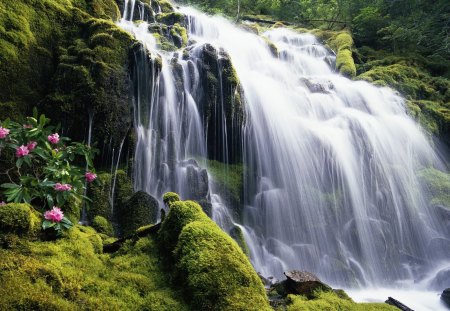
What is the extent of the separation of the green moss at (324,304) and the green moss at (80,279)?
144cm

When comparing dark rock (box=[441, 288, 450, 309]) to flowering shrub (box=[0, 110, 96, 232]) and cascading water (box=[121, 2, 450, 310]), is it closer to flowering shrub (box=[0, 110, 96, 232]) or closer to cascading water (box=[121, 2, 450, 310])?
cascading water (box=[121, 2, 450, 310])

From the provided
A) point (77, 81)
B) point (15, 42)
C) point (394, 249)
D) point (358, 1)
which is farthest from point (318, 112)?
point (358, 1)

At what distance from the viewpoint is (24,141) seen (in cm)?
419

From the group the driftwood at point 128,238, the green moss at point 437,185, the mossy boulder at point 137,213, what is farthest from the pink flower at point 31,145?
the green moss at point 437,185

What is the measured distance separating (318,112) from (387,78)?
6.90 meters

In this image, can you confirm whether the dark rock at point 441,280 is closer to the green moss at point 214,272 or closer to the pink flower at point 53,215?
the green moss at point 214,272

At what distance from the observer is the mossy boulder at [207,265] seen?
292 centimetres

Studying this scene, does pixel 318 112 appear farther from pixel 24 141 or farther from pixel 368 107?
pixel 24 141

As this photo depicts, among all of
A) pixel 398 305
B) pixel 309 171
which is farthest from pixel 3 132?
pixel 309 171

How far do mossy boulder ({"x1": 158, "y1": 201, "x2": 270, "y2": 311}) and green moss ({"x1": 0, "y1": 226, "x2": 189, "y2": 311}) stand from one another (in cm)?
18

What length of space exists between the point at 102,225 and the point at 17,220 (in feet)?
13.3

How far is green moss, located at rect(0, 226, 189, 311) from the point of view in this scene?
7.95 feet

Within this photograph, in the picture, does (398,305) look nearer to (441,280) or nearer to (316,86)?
(441,280)

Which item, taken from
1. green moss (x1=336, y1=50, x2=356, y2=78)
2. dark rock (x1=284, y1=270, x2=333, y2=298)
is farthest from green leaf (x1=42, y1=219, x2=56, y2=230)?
green moss (x1=336, y1=50, x2=356, y2=78)
